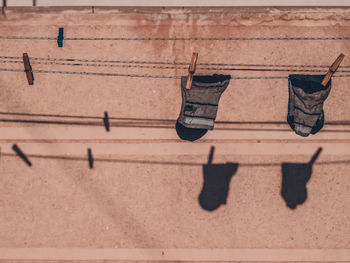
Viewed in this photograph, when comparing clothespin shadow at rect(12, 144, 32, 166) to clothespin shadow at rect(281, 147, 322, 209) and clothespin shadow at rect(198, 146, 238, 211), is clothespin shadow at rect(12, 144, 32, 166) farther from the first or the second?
clothespin shadow at rect(281, 147, 322, 209)

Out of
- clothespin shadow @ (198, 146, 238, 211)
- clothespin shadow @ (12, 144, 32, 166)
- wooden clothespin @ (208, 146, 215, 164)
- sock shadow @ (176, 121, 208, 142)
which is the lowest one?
clothespin shadow @ (198, 146, 238, 211)

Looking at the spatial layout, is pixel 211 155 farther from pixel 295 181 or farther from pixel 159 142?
pixel 295 181

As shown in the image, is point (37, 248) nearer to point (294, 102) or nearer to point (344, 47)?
point (294, 102)

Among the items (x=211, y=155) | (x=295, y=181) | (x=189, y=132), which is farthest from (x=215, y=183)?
(x=295, y=181)

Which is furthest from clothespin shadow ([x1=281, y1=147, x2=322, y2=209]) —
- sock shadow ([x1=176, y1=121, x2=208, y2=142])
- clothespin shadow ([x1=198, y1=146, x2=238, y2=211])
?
sock shadow ([x1=176, y1=121, x2=208, y2=142])

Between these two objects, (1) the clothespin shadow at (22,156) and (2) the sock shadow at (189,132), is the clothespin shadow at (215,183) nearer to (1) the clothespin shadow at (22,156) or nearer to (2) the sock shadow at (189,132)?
(2) the sock shadow at (189,132)

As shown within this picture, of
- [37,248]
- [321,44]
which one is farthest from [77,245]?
[321,44]
